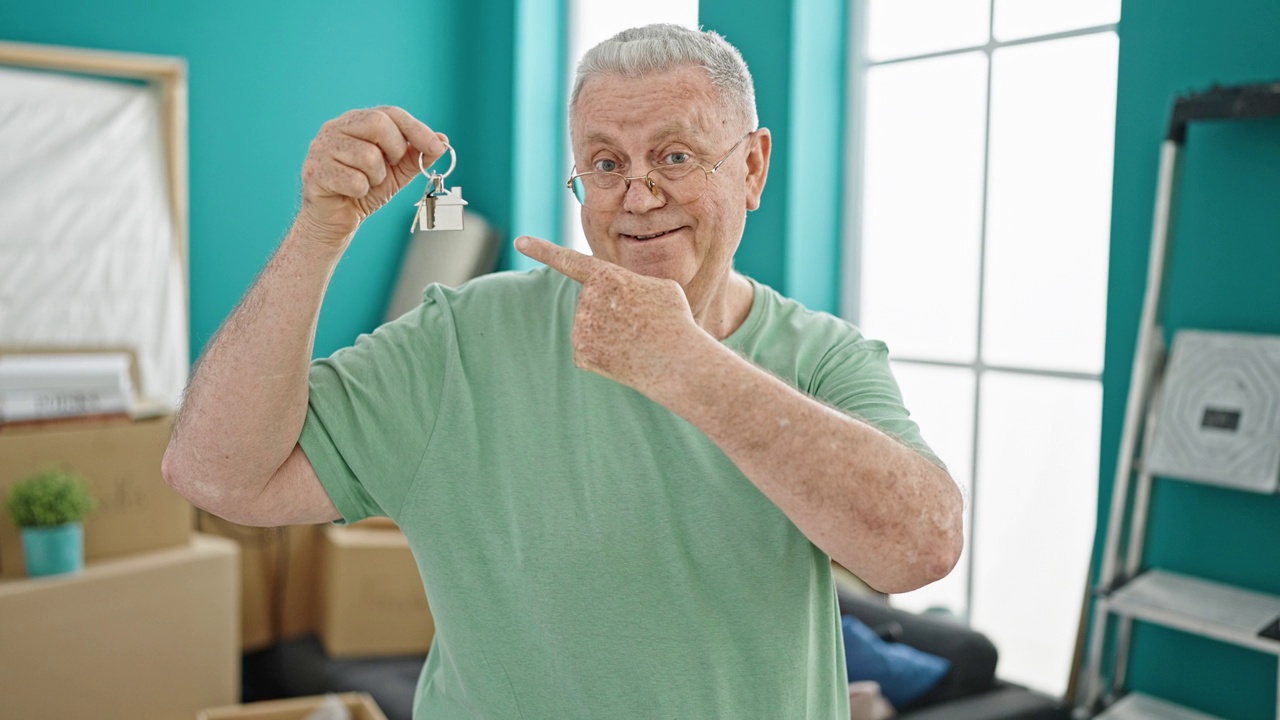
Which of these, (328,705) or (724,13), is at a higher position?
(724,13)

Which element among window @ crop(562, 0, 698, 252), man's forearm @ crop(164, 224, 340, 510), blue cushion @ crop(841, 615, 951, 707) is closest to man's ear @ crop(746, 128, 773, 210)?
man's forearm @ crop(164, 224, 340, 510)

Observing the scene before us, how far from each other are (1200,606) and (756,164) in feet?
5.11

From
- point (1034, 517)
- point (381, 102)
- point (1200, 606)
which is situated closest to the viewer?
point (1200, 606)

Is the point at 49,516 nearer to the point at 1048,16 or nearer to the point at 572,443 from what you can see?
the point at 572,443

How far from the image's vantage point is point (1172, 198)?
7.33 ft

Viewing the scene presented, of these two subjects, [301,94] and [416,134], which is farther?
[301,94]

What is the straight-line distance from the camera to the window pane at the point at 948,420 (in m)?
3.00

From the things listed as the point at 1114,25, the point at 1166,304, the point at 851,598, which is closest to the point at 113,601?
the point at 851,598

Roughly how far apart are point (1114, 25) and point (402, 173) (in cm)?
217

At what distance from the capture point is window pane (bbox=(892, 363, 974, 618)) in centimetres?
300

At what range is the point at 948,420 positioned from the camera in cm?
305

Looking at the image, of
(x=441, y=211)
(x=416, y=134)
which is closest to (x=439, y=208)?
(x=441, y=211)

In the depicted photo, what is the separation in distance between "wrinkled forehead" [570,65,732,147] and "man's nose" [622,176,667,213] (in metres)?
0.05

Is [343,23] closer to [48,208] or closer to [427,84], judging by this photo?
[427,84]
